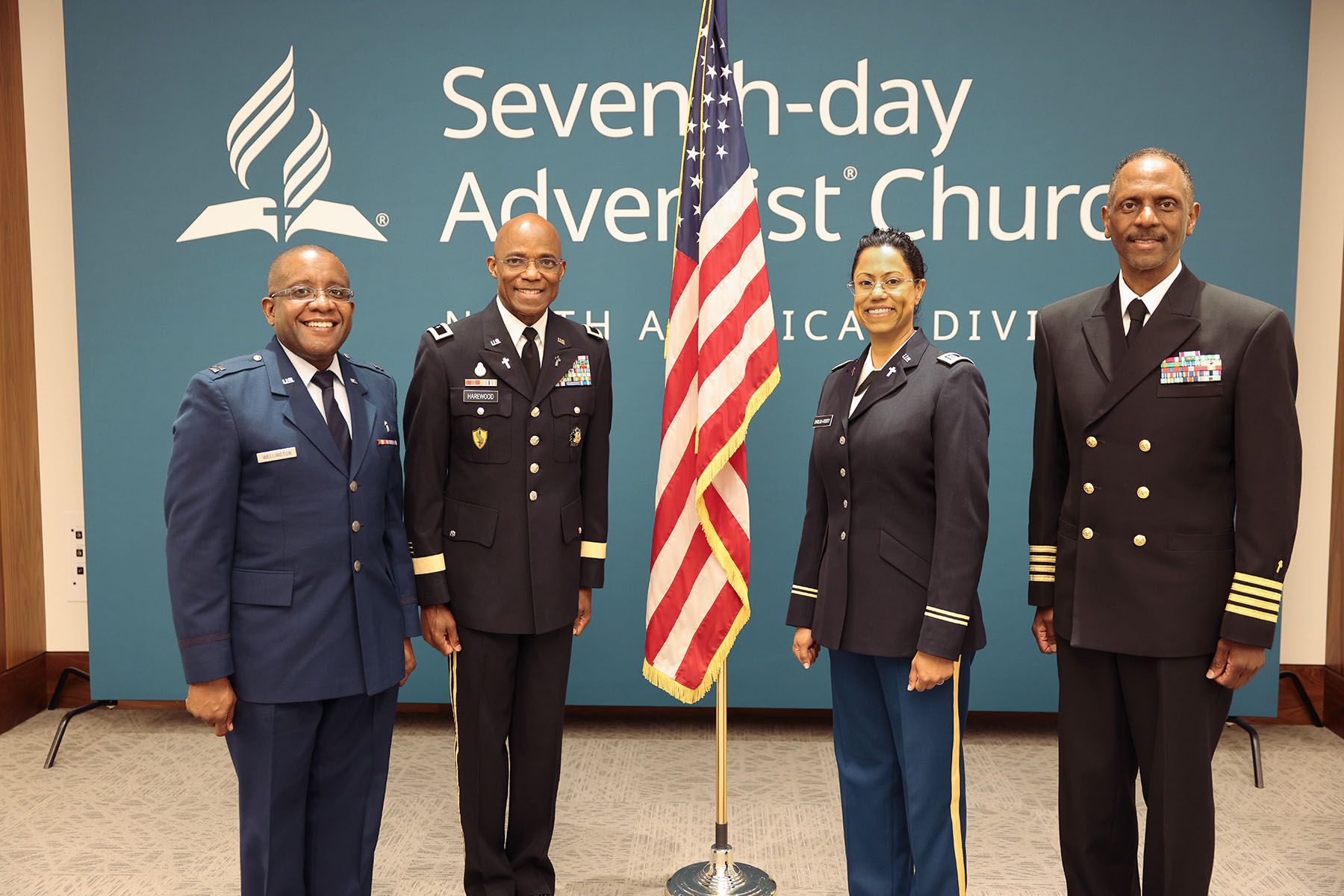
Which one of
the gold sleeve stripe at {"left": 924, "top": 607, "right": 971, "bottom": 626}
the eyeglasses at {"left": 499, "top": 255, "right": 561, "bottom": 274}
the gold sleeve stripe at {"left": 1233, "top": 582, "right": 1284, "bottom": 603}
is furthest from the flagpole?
the gold sleeve stripe at {"left": 1233, "top": 582, "right": 1284, "bottom": 603}

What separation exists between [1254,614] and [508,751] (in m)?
1.82

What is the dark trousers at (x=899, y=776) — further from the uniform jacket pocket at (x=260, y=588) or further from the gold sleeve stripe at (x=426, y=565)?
the uniform jacket pocket at (x=260, y=588)

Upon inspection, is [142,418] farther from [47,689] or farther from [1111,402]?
[1111,402]

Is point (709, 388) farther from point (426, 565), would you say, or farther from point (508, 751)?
point (508, 751)

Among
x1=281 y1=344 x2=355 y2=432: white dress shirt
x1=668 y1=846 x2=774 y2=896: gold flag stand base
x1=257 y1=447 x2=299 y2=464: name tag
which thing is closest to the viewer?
x1=257 y1=447 x2=299 y2=464: name tag

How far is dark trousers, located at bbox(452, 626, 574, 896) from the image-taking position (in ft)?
7.80

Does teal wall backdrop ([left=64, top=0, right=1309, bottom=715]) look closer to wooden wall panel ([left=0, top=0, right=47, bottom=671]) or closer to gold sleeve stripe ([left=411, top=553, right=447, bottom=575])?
wooden wall panel ([left=0, top=0, right=47, bottom=671])

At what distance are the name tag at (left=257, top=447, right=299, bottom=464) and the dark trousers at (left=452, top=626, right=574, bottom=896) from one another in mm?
728

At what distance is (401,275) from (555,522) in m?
1.75

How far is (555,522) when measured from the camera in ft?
7.84

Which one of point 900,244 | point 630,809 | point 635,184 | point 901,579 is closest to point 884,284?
point 900,244

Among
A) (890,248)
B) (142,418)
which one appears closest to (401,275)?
(142,418)

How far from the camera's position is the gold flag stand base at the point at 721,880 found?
2.51 meters

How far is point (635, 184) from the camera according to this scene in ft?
11.8
